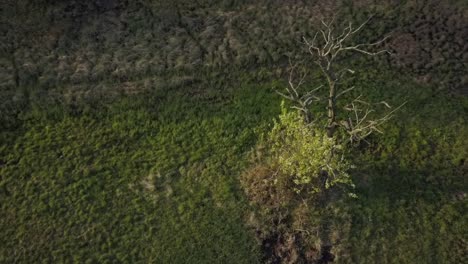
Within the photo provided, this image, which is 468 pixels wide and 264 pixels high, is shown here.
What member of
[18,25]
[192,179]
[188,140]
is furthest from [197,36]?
[18,25]

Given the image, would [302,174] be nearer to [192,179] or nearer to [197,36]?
[192,179]

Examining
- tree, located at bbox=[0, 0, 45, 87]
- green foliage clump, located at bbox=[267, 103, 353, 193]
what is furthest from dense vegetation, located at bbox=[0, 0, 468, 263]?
green foliage clump, located at bbox=[267, 103, 353, 193]

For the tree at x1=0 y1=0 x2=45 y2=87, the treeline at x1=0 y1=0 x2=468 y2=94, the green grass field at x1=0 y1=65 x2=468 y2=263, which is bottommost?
the green grass field at x1=0 y1=65 x2=468 y2=263

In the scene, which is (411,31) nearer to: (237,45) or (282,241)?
(237,45)

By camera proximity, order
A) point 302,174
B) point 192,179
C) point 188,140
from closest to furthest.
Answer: point 302,174 → point 192,179 → point 188,140

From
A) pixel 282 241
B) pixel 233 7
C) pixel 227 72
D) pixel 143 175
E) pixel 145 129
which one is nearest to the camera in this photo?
pixel 282 241

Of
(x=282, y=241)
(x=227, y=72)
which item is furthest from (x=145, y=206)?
(x=227, y=72)

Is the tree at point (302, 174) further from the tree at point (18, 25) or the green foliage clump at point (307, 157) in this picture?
the tree at point (18, 25)

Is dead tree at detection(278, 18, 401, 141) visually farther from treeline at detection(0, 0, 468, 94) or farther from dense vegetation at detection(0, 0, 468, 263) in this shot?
treeline at detection(0, 0, 468, 94)

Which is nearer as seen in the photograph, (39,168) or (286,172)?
(286,172)
